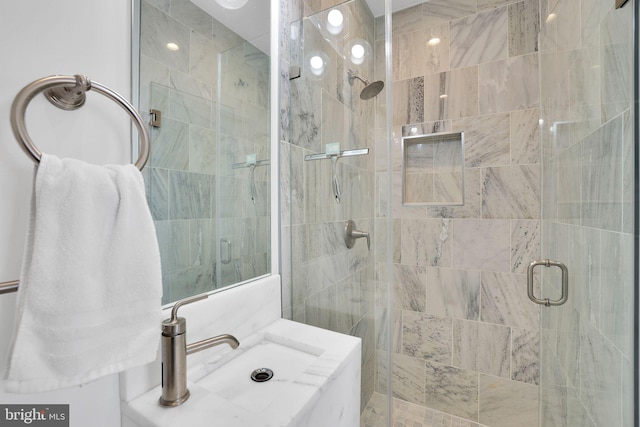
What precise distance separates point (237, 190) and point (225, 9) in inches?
23.9

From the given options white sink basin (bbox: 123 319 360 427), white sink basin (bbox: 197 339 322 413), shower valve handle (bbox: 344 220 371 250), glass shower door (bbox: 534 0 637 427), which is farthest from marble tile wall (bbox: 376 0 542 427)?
white sink basin (bbox: 197 339 322 413)

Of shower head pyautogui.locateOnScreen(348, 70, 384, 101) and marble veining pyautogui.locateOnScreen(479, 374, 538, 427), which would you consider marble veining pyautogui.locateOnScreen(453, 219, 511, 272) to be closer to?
marble veining pyautogui.locateOnScreen(479, 374, 538, 427)

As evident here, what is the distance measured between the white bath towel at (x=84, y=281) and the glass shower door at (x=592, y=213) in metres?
1.00

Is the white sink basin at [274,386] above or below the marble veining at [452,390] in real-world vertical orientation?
above

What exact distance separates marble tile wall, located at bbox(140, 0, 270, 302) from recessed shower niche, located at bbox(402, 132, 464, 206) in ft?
4.07

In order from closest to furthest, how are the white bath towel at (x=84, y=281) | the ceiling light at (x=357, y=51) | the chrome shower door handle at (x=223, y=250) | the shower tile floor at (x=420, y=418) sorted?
the white bath towel at (x=84, y=281) < the chrome shower door handle at (x=223, y=250) < the ceiling light at (x=357, y=51) < the shower tile floor at (x=420, y=418)

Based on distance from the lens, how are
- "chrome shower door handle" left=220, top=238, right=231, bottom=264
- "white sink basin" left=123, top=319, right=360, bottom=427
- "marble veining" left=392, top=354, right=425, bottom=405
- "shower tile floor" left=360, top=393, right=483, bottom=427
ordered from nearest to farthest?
"white sink basin" left=123, top=319, right=360, bottom=427 → "chrome shower door handle" left=220, top=238, right=231, bottom=264 → "shower tile floor" left=360, top=393, right=483, bottom=427 → "marble veining" left=392, top=354, right=425, bottom=405

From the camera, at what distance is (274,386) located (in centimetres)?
75

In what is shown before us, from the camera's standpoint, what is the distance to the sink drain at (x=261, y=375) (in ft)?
2.58

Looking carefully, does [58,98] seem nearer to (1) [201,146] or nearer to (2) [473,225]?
(1) [201,146]

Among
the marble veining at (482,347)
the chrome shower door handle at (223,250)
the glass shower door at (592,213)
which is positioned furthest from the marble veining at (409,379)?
the chrome shower door handle at (223,250)

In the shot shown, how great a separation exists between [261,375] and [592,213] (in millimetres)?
1032

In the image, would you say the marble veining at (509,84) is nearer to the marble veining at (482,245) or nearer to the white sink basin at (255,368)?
the marble veining at (482,245)

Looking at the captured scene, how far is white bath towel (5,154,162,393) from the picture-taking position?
416 mm
